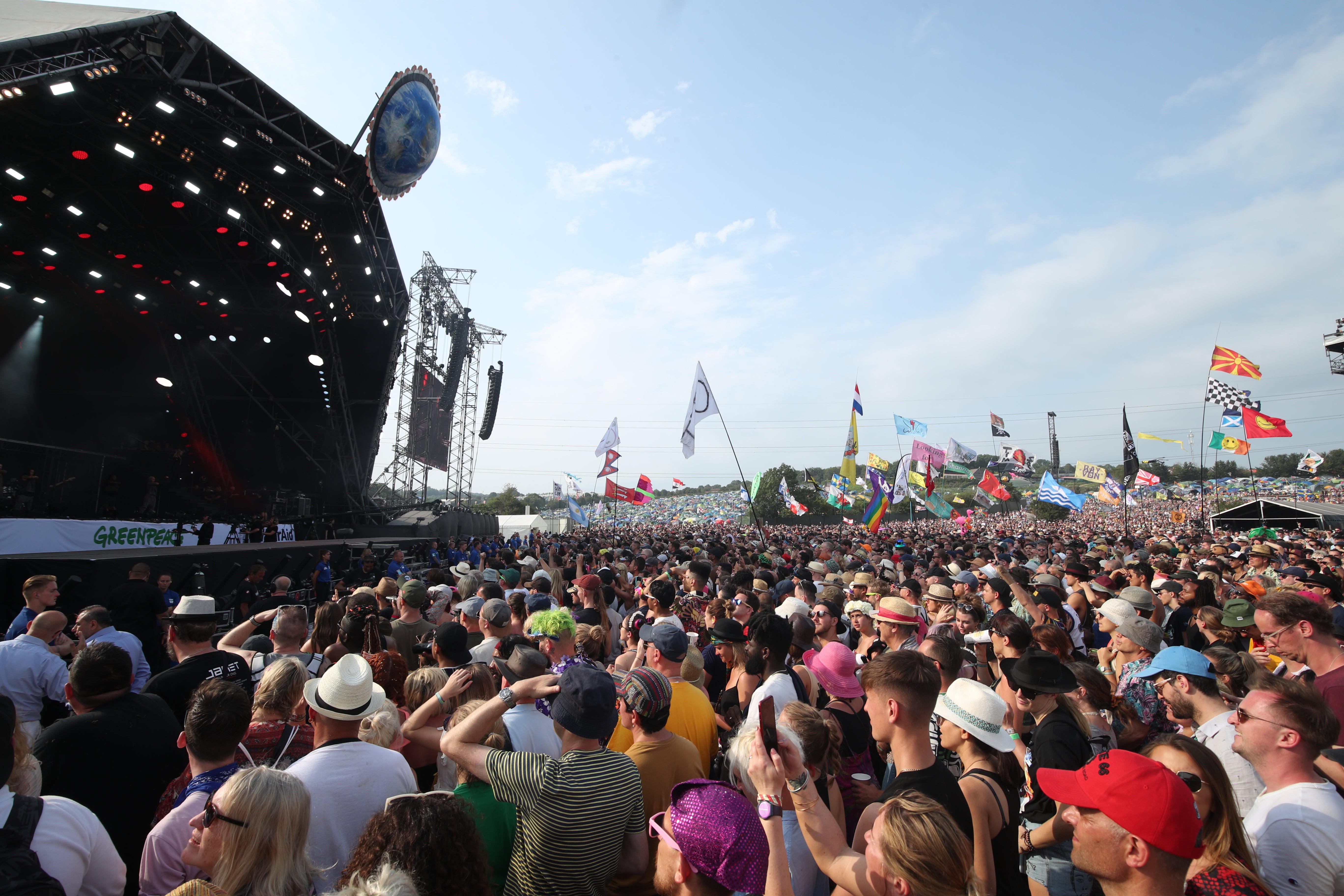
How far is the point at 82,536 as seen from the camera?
13.4 m

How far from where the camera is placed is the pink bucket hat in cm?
387

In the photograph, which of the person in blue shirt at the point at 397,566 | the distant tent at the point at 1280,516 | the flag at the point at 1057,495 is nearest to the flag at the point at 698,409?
the person in blue shirt at the point at 397,566

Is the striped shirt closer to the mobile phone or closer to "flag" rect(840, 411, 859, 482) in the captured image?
the mobile phone

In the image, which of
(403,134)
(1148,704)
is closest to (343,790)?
(1148,704)

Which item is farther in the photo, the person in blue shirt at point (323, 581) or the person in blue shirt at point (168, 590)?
the person in blue shirt at point (323, 581)

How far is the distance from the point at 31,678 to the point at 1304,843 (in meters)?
7.04

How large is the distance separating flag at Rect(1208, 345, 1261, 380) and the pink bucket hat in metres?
21.8

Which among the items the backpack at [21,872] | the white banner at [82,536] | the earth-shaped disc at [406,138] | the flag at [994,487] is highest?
the earth-shaped disc at [406,138]

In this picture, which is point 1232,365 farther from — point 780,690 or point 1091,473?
point 780,690

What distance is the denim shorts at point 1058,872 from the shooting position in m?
2.71

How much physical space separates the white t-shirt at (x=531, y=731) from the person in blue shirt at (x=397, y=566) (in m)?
11.4

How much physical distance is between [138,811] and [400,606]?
11.4 feet

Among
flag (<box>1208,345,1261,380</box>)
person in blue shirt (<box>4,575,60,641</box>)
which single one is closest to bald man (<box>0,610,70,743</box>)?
person in blue shirt (<box>4,575,60,641</box>)

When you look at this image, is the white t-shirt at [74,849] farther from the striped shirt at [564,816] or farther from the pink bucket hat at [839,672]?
the pink bucket hat at [839,672]
